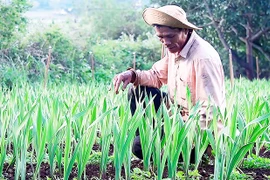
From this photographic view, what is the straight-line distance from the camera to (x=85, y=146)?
234cm

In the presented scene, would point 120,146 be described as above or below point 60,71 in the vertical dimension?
above

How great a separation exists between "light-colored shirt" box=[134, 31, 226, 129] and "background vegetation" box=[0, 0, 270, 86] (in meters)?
4.47

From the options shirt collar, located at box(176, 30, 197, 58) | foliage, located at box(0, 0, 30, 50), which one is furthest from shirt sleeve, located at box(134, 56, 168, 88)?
foliage, located at box(0, 0, 30, 50)

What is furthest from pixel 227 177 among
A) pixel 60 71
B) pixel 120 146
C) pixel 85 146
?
pixel 60 71

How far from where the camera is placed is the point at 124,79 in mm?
3400

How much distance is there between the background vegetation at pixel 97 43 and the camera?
9109mm

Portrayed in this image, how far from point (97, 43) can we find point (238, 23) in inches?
140

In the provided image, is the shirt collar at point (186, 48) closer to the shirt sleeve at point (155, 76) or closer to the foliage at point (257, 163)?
the shirt sleeve at point (155, 76)

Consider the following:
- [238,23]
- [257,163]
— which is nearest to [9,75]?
[257,163]

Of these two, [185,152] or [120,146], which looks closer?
[120,146]

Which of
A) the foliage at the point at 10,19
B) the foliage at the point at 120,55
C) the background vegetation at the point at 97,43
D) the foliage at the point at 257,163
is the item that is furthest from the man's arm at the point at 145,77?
the foliage at the point at 120,55

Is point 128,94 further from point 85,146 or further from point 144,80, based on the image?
point 85,146

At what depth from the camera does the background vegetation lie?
9.11 m

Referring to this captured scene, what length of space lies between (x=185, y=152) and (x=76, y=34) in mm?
10149
